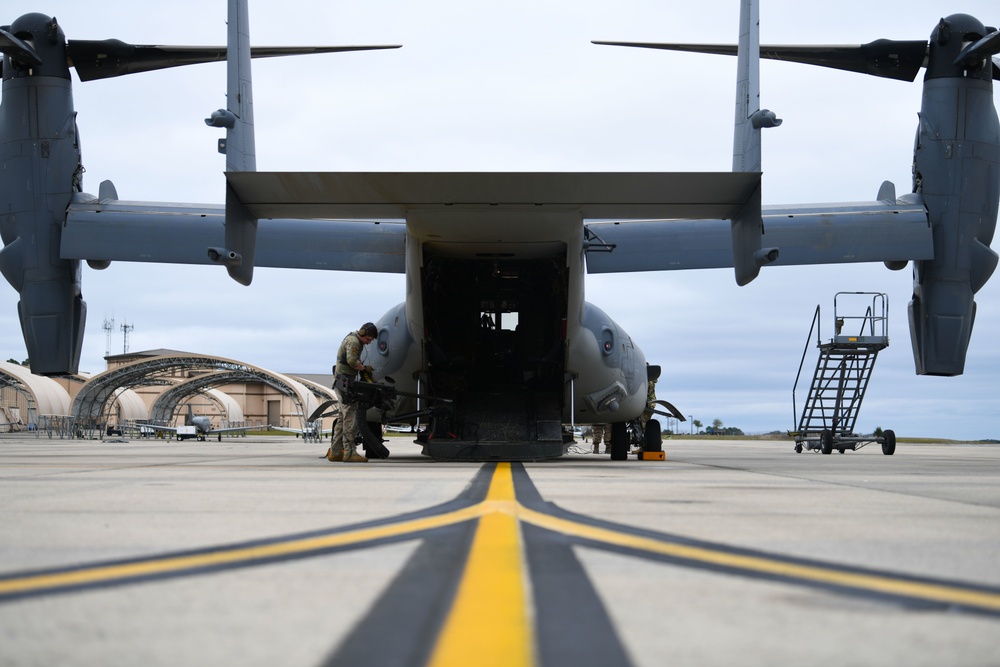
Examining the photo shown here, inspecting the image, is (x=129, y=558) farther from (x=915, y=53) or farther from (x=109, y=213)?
(x=915, y=53)

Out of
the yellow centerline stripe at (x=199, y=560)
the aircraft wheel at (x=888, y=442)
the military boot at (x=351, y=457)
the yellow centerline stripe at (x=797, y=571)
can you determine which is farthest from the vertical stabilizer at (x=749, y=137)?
the aircraft wheel at (x=888, y=442)

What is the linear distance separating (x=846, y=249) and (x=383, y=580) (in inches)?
Result: 476

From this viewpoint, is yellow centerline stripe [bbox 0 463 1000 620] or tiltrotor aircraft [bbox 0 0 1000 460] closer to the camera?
yellow centerline stripe [bbox 0 463 1000 620]

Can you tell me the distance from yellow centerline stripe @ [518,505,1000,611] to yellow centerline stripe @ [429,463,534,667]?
409mm

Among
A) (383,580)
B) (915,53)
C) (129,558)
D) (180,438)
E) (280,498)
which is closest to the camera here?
(383,580)

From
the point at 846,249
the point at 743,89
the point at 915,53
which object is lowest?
the point at 846,249

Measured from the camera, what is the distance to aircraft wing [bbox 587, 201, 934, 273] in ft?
43.8

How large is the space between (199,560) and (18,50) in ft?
40.3

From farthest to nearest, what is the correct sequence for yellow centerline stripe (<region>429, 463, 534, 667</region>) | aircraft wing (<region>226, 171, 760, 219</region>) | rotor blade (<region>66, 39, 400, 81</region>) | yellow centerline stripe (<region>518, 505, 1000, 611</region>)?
rotor blade (<region>66, 39, 400, 81</region>)
aircraft wing (<region>226, 171, 760, 219</region>)
yellow centerline stripe (<region>518, 505, 1000, 611</region>)
yellow centerline stripe (<region>429, 463, 534, 667</region>)

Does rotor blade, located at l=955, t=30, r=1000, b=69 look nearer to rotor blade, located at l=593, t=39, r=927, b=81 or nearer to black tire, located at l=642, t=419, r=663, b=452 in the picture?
rotor blade, located at l=593, t=39, r=927, b=81

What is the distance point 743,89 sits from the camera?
43.9 ft

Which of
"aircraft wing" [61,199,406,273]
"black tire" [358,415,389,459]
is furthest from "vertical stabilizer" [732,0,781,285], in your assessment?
"aircraft wing" [61,199,406,273]

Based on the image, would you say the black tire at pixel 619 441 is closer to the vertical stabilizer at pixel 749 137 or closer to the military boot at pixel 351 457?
the military boot at pixel 351 457

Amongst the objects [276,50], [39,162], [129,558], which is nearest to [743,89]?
[276,50]
